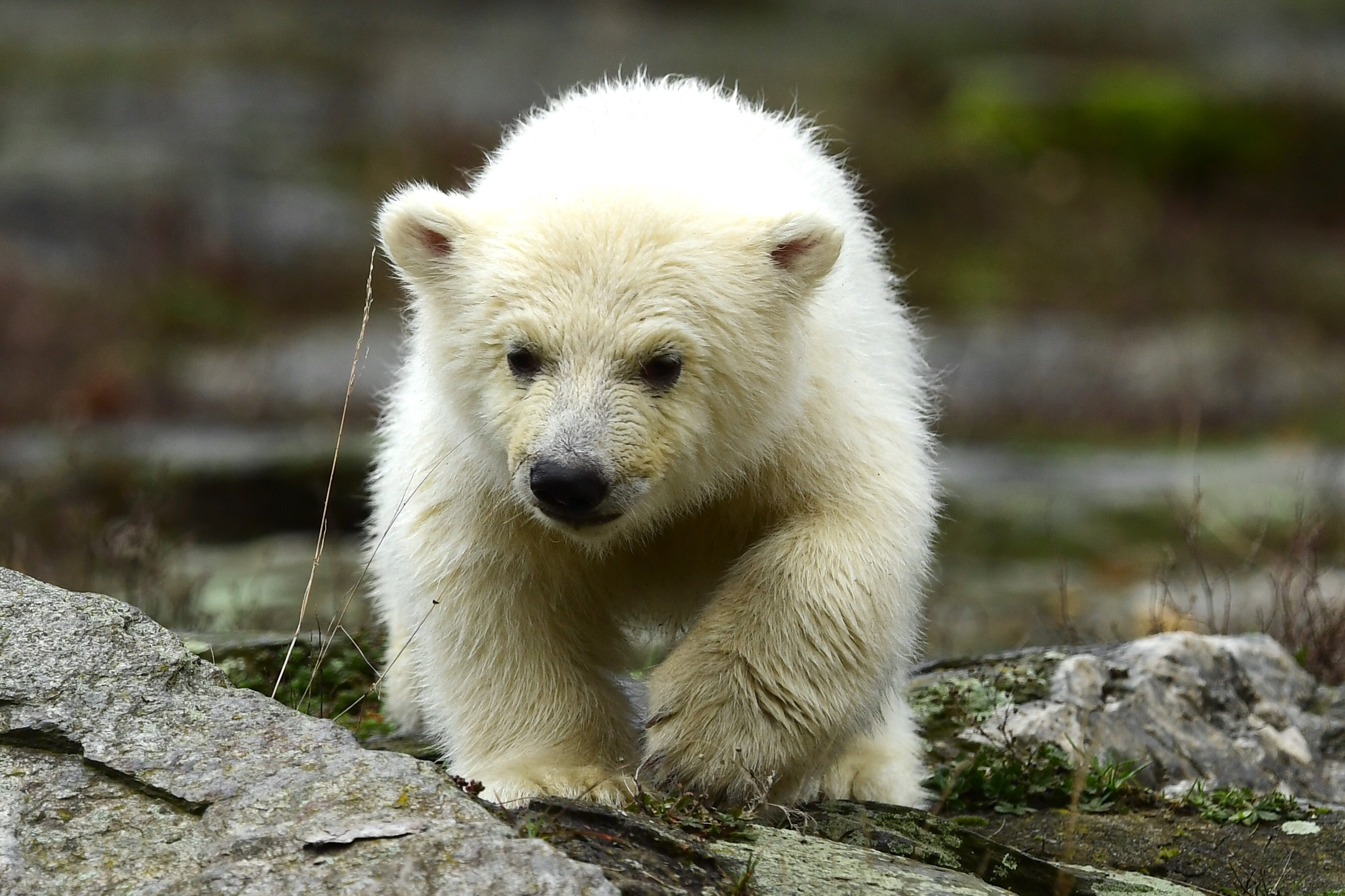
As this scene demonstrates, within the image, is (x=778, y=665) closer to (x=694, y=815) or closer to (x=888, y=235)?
(x=694, y=815)

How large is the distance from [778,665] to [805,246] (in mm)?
1265

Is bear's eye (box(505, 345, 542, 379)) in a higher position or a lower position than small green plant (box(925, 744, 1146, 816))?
higher

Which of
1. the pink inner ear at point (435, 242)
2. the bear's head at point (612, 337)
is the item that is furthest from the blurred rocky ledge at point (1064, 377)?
the bear's head at point (612, 337)

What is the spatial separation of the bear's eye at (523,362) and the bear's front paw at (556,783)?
1.17 m

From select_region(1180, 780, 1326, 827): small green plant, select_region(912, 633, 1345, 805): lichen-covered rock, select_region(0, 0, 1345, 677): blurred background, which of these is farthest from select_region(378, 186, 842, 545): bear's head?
select_region(0, 0, 1345, 677): blurred background

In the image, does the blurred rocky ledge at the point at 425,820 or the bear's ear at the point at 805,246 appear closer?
the blurred rocky ledge at the point at 425,820

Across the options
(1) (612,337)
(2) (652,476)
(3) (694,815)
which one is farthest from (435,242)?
(3) (694,815)

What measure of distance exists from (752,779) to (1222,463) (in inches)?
478

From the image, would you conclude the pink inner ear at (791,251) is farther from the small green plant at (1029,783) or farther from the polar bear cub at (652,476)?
the small green plant at (1029,783)

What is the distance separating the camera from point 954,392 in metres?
17.7

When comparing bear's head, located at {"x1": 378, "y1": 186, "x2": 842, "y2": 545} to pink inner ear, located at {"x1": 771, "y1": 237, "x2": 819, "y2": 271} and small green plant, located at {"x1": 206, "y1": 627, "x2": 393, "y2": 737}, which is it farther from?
small green plant, located at {"x1": 206, "y1": 627, "x2": 393, "y2": 737}

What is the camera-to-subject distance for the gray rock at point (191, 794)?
115 inches

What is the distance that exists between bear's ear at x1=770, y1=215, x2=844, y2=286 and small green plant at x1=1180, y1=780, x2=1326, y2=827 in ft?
7.07

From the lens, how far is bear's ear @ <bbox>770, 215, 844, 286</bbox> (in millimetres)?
4453
